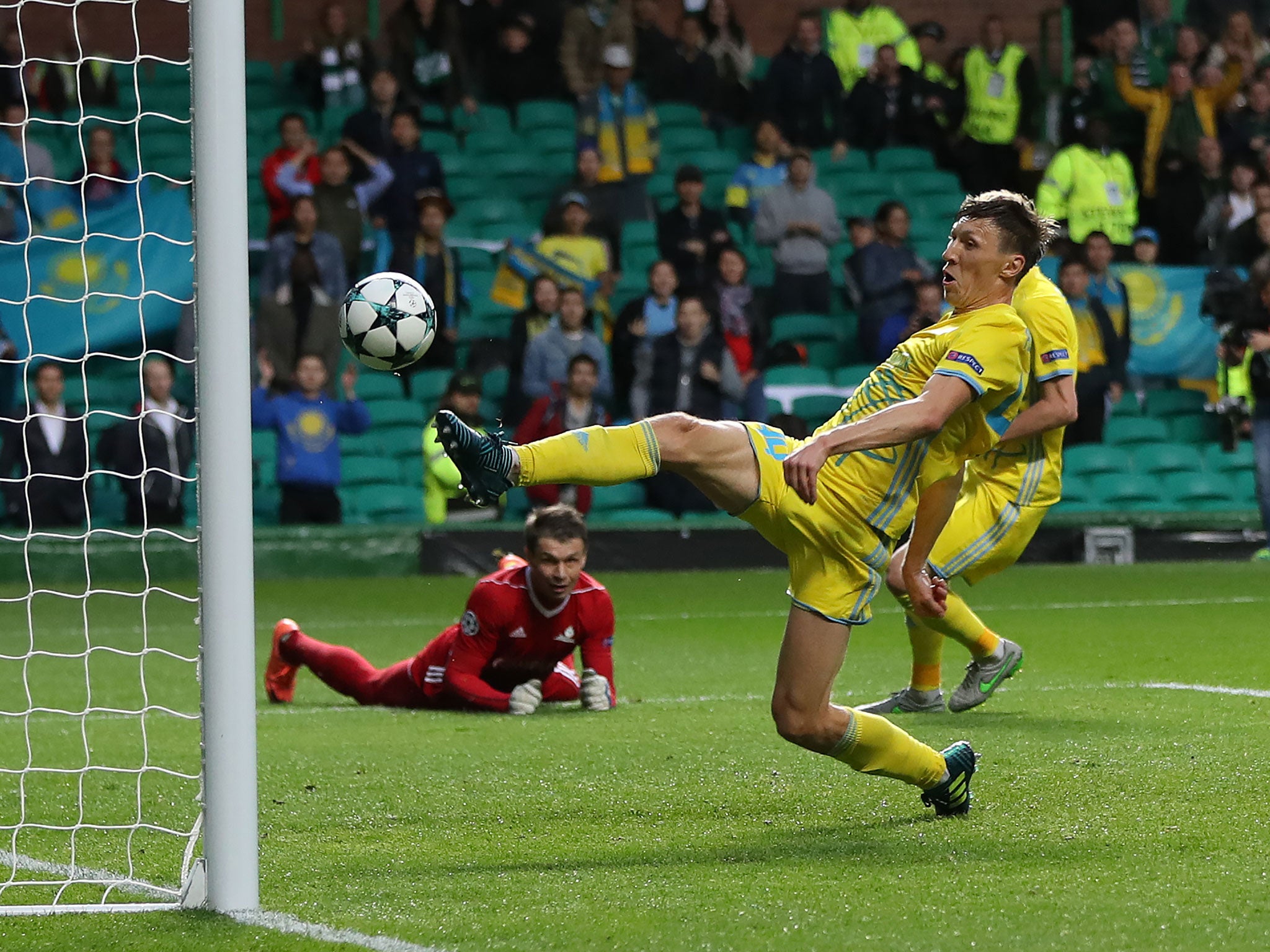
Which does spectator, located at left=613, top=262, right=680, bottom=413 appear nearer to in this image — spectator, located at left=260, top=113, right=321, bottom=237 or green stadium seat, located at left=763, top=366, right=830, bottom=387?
green stadium seat, located at left=763, top=366, right=830, bottom=387

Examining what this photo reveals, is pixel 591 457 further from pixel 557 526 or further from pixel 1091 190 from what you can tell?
pixel 1091 190

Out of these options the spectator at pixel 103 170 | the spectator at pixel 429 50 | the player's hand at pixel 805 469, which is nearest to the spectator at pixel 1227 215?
the spectator at pixel 429 50

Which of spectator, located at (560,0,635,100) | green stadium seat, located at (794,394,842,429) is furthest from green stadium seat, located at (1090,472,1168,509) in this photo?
spectator, located at (560,0,635,100)

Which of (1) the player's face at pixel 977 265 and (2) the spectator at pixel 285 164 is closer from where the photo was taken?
(1) the player's face at pixel 977 265

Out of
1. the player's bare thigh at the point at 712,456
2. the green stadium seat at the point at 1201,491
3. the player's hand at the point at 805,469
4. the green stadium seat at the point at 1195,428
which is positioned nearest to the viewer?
the player's hand at the point at 805,469

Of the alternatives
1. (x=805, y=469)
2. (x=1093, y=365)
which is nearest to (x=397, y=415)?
(x=1093, y=365)

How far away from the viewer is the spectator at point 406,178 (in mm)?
15086

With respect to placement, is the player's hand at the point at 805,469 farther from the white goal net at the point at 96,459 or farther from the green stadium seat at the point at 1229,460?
the green stadium seat at the point at 1229,460

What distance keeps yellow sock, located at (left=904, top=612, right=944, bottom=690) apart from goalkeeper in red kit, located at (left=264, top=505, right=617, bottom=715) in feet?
3.85

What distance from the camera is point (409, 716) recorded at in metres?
7.17

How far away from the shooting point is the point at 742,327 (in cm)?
1478

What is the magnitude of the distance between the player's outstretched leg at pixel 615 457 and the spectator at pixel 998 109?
1371 centimetres

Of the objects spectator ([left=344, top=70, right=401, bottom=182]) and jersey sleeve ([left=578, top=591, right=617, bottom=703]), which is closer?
jersey sleeve ([left=578, top=591, right=617, bottom=703])

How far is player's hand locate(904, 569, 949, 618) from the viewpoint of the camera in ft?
16.7
